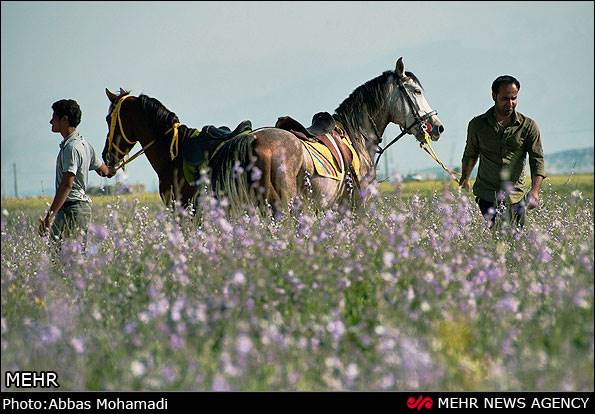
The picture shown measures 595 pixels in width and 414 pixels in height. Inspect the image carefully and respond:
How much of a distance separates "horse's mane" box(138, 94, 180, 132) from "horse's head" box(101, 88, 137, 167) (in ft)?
0.79

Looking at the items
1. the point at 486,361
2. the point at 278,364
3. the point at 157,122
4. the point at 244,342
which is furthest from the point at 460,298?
the point at 157,122

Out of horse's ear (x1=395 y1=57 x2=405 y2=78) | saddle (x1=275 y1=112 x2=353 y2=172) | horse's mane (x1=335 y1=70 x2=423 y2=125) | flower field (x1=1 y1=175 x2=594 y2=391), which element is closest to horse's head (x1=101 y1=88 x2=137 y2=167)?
saddle (x1=275 y1=112 x2=353 y2=172)

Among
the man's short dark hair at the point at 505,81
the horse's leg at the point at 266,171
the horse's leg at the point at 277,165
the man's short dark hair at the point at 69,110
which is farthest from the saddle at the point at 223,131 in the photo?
the man's short dark hair at the point at 505,81

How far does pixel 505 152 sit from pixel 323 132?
2063 millimetres

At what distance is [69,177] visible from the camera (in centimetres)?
679

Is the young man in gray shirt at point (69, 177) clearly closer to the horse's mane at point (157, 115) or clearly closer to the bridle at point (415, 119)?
the horse's mane at point (157, 115)

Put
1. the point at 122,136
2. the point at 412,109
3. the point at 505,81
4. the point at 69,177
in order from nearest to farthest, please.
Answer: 1. the point at 69,177
2. the point at 505,81
3. the point at 122,136
4. the point at 412,109

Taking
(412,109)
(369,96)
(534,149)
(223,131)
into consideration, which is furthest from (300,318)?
(412,109)

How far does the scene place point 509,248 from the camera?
724 cm

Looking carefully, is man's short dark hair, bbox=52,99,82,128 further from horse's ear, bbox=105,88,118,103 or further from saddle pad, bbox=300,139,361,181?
saddle pad, bbox=300,139,361,181

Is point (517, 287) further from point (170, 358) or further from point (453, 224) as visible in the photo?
point (170, 358)

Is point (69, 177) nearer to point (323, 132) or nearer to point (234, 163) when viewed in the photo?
point (234, 163)

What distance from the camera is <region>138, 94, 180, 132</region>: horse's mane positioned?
8.58 metres
